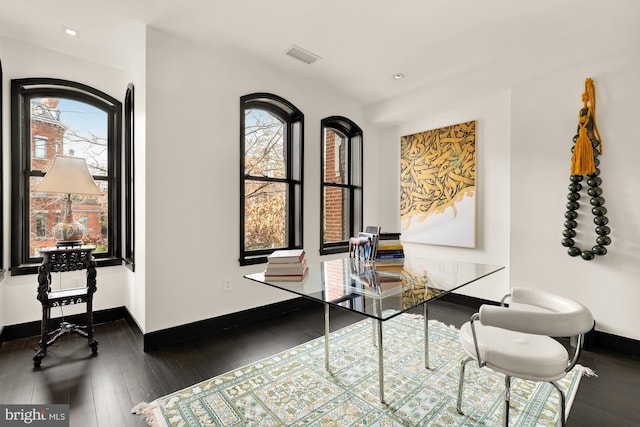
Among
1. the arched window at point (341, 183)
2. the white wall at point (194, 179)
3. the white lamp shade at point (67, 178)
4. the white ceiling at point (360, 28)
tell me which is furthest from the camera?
the arched window at point (341, 183)

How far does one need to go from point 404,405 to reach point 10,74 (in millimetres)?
4179

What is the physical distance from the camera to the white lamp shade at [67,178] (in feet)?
8.15

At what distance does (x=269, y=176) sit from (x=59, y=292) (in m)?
2.20

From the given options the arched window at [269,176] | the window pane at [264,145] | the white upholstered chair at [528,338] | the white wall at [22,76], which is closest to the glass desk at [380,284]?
the white upholstered chair at [528,338]

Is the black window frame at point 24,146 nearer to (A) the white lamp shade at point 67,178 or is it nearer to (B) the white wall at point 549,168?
(A) the white lamp shade at point 67,178

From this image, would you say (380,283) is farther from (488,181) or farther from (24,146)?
(24,146)

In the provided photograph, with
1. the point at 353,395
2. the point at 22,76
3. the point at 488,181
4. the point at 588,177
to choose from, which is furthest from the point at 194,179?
the point at 588,177

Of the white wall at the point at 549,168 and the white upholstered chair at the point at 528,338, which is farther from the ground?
the white wall at the point at 549,168

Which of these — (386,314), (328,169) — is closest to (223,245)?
(328,169)

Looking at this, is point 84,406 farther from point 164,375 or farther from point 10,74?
point 10,74

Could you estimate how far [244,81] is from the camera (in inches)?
128

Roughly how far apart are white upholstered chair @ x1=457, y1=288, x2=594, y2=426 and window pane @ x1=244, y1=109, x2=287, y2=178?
8.62 feet

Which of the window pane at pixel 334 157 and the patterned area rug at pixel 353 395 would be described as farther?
the window pane at pixel 334 157

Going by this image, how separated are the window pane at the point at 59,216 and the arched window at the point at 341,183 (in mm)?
2550
